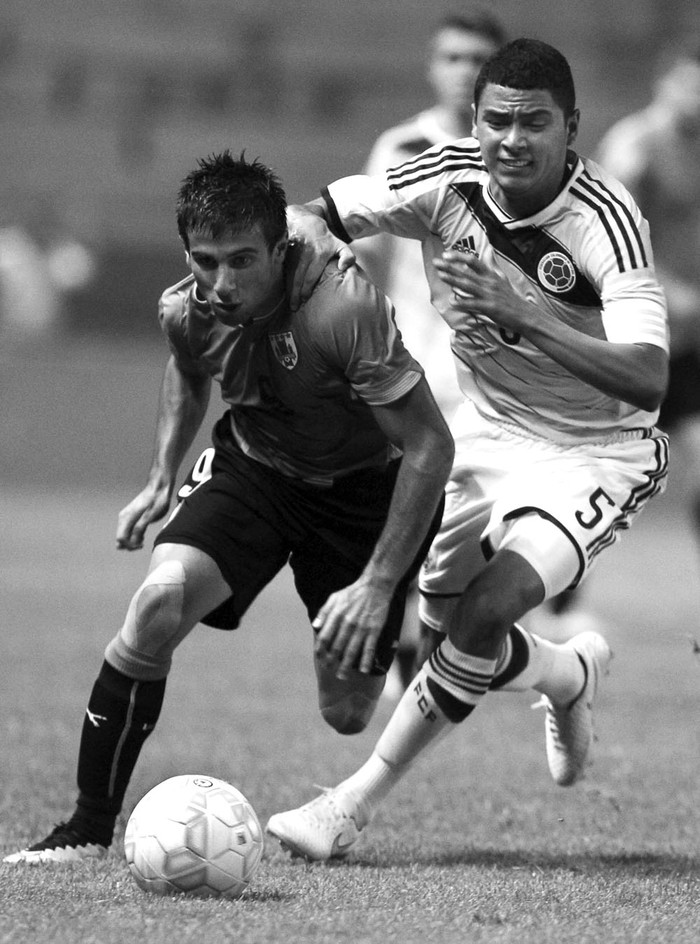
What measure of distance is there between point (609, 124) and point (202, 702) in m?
17.2

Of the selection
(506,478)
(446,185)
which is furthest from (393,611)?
(446,185)

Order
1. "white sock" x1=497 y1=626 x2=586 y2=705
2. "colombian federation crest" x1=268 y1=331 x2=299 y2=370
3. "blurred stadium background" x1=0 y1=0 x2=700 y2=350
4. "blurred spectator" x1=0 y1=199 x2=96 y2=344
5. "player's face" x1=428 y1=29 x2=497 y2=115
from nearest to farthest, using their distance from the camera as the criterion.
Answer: "colombian federation crest" x1=268 y1=331 x2=299 y2=370
"white sock" x1=497 y1=626 x2=586 y2=705
"player's face" x1=428 y1=29 x2=497 y2=115
"blurred spectator" x1=0 y1=199 x2=96 y2=344
"blurred stadium background" x1=0 y1=0 x2=700 y2=350

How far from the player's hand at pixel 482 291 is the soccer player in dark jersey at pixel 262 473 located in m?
0.24

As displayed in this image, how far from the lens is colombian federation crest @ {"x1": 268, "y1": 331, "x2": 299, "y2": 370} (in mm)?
4289

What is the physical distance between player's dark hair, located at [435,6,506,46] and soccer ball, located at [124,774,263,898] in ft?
13.6

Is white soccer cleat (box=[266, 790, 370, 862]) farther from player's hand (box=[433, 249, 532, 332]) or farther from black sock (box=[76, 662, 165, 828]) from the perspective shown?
player's hand (box=[433, 249, 532, 332])

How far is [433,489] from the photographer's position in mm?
4117

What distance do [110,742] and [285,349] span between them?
3.72ft

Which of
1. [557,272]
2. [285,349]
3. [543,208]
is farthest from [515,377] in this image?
[285,349]

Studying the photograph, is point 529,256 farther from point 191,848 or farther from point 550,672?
point 191,848

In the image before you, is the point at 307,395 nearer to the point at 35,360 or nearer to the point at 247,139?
the point at 35,360

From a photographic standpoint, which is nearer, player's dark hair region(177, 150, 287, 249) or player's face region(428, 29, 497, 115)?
player's dark hair region(177, 150, 287, 249)

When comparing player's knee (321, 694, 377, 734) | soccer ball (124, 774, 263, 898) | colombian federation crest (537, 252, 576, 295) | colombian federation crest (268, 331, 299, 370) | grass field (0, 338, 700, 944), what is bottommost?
grass field (0, 338, 700, 944)

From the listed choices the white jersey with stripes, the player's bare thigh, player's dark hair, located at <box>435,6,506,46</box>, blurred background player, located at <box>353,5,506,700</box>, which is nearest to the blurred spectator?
blurred background player, located at <box>353,5,506,700</box>
